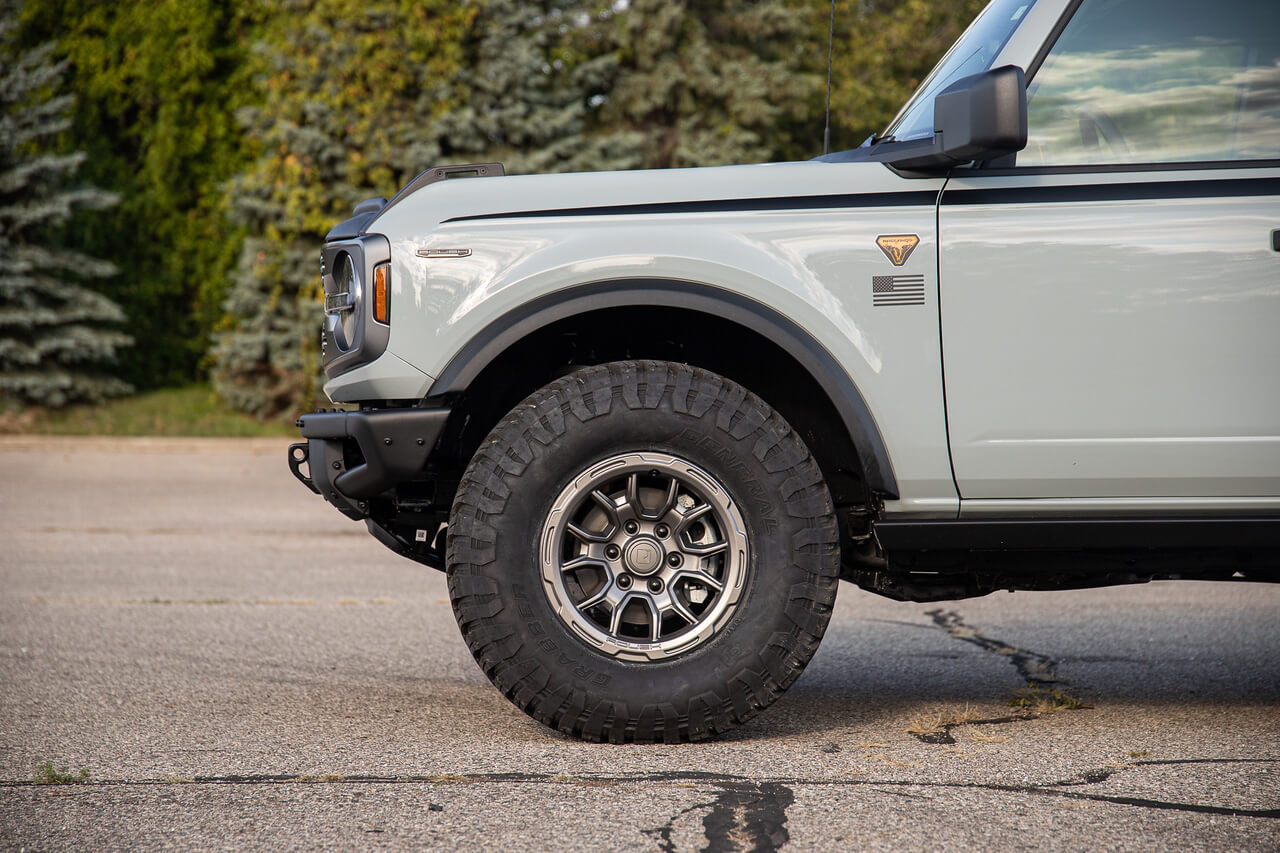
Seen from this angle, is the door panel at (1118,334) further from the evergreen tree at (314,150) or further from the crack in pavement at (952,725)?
the evergreen tree at (314,150)

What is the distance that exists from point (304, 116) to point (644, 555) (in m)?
14.4

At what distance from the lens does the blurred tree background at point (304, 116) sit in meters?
15.8

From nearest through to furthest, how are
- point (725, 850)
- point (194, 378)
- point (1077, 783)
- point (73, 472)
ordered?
1. point (725, 850)
2. point (1077, 783)
3. point (73, 472)
4. point (194, 378)

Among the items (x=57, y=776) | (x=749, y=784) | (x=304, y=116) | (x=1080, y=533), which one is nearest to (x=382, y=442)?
(x=57, y=776)

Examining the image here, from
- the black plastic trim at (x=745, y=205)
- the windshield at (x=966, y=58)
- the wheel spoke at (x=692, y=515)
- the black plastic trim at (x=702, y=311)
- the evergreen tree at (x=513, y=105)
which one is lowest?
the wheel spoke at (x=692, y=515)

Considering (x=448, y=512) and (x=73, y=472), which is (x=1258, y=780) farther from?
(x=73, y=472)

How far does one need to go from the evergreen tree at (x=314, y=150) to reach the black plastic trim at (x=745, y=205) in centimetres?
1264

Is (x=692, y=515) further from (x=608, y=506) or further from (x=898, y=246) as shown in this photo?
(x=898, y=246)

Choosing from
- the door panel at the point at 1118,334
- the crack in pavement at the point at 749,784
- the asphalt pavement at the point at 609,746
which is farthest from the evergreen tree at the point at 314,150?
the door panel at the point at 1118,334

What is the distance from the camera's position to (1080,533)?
3.35 m

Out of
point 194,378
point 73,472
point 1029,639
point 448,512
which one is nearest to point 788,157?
point 194,378

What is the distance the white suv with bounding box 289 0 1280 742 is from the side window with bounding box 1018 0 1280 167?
16mm

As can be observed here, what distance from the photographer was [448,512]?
372 cm

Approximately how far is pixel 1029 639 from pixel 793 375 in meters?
2.29
